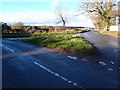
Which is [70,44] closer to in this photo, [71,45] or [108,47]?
[71,45]

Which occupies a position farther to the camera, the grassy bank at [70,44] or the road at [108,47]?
the grassy bank at [70,44]

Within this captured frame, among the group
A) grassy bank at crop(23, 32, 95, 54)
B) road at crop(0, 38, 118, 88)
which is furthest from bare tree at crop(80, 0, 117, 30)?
road at crop(0, 38, 118, 88)

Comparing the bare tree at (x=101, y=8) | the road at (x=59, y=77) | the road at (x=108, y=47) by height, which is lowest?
the road at (x=59, y=77)

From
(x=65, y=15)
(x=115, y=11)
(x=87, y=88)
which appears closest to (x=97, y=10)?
(x=115, y=11)

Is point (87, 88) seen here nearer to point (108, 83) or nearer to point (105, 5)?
point (108, 83)

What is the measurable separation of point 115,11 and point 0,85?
29698mm

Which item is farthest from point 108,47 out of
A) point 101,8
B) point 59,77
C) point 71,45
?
point 101,8

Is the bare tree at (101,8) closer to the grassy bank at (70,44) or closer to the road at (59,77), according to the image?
the grassy bank at (70,44)

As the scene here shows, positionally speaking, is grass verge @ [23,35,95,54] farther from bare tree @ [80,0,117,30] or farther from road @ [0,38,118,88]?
bare tree @ [80,0,117,30]

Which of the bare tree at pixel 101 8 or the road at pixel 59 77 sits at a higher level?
the bare tree at pixel 101 8

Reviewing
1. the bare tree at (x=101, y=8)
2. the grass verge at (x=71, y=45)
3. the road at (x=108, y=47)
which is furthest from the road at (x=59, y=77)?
the bare tree at (x=101, y=8)

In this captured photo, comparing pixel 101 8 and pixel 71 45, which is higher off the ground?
pixel 101 8

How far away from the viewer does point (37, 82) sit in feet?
13.1

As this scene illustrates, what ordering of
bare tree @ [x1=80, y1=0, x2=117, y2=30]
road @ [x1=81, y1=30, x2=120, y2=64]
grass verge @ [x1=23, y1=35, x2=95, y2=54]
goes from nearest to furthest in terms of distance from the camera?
1. road @ [x1=81, y1=30, x2=120, y2=64]
2. grass verge @ [x1=23, y1=35, x2=95, y2=54]
3. bare tree @ [x1=80, y1=0, x2=117, y2=30]
